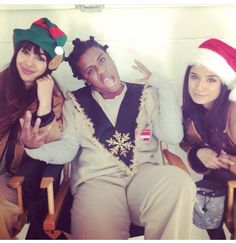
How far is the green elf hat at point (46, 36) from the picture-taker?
152 centimetres

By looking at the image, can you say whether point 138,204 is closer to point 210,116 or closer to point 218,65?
point 210,116

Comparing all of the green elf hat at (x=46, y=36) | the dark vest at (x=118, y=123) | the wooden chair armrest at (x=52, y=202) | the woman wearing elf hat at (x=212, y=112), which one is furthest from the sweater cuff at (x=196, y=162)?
the green elf hat at (x=46, y=36)

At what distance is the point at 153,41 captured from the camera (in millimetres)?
1549

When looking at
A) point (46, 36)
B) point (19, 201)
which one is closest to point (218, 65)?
point (46, 36)

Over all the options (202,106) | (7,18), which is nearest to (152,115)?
(202,106)

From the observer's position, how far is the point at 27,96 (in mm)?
1542

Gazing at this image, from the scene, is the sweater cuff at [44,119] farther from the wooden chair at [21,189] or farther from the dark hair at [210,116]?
the dark hair at [210,116]

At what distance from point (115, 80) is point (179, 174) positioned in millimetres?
412

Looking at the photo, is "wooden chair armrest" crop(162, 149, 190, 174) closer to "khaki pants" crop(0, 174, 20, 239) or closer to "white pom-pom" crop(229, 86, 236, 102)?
"white pom-pom" crop(229, 86, 236, 102)

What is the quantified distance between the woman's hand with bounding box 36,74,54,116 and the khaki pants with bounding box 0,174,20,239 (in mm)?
296

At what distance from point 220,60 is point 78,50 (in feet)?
1.68

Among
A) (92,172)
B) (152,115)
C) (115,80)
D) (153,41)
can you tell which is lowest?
(92,172)

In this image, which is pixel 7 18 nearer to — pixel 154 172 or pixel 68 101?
pixel 68 101

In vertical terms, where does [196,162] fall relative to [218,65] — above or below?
below
